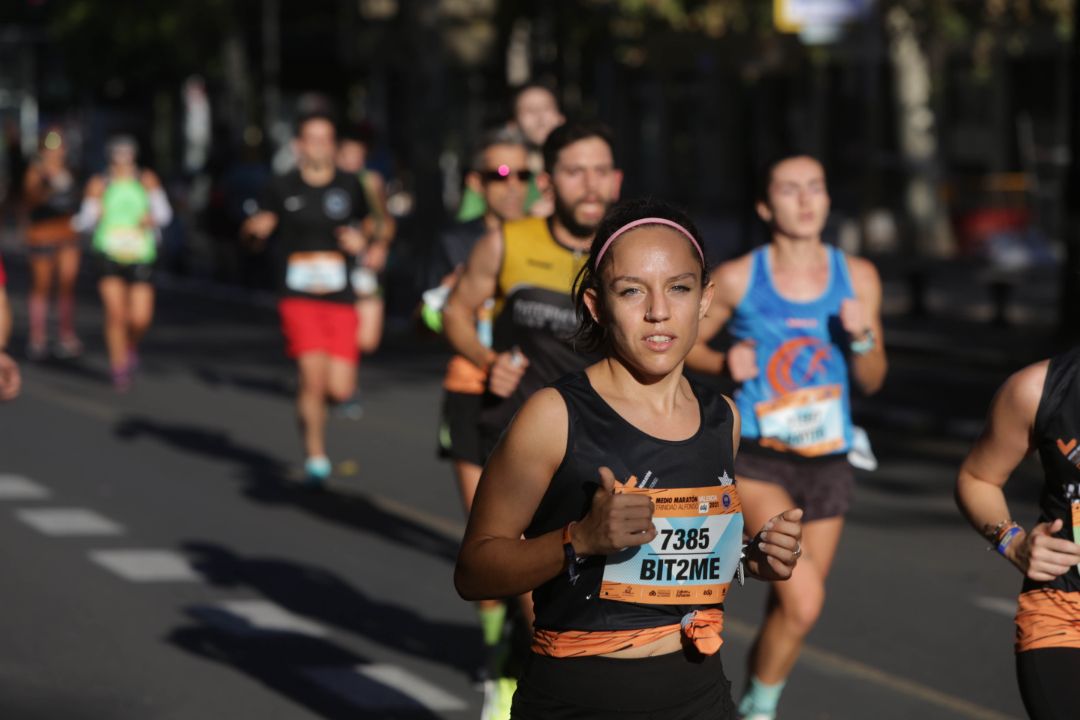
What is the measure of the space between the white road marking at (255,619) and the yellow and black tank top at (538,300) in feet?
6.49

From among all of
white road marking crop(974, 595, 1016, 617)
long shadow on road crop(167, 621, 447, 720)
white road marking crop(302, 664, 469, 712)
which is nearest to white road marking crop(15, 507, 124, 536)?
long shadow on road crop(167, 621, 447, 720)

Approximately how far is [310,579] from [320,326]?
273 centimetres

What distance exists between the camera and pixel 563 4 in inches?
1068

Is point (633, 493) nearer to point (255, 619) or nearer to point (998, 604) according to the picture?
point (255, 619)

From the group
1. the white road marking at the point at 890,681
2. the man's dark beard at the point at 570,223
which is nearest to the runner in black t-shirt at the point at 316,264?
the white road marking at the point at 890,681

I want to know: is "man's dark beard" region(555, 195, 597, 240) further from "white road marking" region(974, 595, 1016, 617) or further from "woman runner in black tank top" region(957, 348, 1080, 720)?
"white road marking" region(974, 595, 1016, 617)

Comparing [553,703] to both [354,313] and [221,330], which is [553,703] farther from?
[221,330]

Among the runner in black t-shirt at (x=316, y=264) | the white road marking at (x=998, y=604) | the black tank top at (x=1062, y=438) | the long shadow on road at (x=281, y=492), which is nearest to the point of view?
the black tank top at (x=1062, y=438)

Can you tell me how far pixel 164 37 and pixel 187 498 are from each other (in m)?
38.9

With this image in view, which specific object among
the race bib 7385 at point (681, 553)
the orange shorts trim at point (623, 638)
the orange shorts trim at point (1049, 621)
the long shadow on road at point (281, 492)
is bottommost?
the long shadow on road at point (281, 492)

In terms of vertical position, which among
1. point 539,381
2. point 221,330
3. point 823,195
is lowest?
point 221,330

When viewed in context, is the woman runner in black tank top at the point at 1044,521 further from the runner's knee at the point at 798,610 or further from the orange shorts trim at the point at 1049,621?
the runner's knee at the point at 798,610

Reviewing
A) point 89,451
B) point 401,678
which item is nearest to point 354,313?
point 89,451

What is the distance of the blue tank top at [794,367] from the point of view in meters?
6.25
